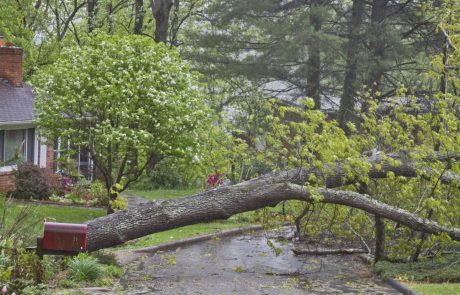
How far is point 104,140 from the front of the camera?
17203 mm

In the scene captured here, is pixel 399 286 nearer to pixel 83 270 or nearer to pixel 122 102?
pixel 83 270

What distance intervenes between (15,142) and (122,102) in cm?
756

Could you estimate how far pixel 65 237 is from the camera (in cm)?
1003

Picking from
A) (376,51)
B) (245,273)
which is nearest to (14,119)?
(245,273)

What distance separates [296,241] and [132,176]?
13.4ft

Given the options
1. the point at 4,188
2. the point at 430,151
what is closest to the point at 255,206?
the point at 430,151

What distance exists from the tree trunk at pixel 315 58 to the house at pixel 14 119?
9.39 m

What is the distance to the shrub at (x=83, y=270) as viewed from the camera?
36.5ft

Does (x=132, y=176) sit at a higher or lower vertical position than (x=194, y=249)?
higher

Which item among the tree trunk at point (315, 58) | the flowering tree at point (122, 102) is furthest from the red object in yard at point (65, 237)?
the tree trunk at point (315, 58)

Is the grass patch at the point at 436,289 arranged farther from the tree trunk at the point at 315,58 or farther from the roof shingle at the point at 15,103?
the tree trunk at the point at 315,58

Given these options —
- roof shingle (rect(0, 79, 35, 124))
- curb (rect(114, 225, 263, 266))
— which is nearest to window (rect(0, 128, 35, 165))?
roof shingle (rect(0, 79, 35, 124))

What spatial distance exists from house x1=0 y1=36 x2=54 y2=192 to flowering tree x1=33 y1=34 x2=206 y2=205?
4235 millimetres

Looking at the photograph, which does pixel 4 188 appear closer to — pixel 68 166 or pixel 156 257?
pixel 68 166
